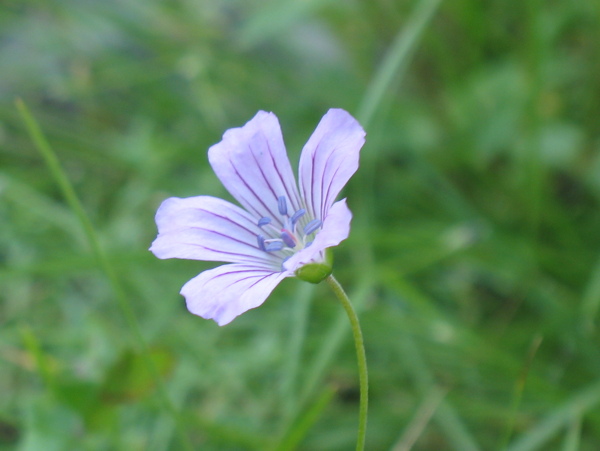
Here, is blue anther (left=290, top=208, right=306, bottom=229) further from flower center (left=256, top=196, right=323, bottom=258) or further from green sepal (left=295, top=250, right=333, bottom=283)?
green sepal (left=295, top=250, right=333, bottom=283)

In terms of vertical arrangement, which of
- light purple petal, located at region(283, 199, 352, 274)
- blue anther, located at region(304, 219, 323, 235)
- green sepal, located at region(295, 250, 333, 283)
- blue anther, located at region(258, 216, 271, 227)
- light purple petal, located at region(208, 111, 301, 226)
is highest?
light purple petal, located at region(208, 111, 301, 226)

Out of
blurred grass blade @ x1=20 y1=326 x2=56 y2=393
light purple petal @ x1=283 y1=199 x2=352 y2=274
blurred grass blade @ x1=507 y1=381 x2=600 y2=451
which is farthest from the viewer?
blurred grass blade @ x1=507 y1=381 x2=600 y2=451

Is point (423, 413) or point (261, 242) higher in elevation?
point (261, 242)

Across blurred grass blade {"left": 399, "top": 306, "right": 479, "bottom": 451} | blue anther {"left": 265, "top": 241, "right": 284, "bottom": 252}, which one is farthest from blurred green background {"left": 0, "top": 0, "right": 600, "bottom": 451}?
blue anther {"left": 265, "top": 241, "right": 284, "bottom": 252}

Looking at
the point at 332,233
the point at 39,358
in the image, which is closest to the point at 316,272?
the point at 332,233

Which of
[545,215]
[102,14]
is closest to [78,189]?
[102,14]

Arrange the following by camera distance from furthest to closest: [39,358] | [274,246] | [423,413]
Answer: [423,413], [39,358], [274,246]

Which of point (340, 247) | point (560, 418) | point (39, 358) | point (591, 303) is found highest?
point (340, 247)

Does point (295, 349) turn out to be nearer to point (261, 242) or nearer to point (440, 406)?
point (440, 406)
